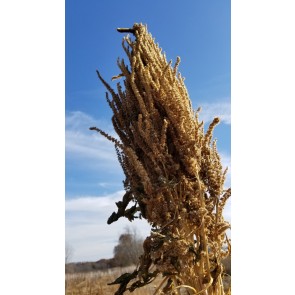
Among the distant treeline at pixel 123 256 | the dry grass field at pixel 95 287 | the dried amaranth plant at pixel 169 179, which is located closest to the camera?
the dried amaranth plant at pixel 169 179

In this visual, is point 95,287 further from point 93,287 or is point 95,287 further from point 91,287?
point 91,287

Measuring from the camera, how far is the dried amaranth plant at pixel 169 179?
1.12 meters

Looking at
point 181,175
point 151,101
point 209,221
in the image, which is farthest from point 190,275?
point 151,101

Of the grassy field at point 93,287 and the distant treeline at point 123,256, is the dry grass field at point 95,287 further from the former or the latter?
the distant treeline at point 123,256

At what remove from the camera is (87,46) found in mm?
1562

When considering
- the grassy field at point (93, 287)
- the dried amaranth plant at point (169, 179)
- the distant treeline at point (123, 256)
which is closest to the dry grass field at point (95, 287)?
the grassy field at point (93, 287)


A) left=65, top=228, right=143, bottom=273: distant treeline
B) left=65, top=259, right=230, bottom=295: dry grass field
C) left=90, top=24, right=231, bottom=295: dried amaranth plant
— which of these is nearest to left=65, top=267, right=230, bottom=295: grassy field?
left=65, top=259, right=230, bottom=295: dry grass field

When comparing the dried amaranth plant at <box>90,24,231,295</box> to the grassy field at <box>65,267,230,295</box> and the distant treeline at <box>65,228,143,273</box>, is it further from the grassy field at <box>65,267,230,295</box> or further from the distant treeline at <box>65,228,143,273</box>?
the distant treeline at <box>65,228,143,273</box>

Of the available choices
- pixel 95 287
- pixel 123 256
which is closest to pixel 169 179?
pixel 95 287

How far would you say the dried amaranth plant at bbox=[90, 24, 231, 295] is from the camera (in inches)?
44.2
